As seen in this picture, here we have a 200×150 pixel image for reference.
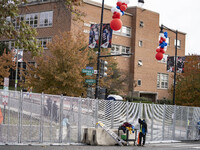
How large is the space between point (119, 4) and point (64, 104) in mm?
5307

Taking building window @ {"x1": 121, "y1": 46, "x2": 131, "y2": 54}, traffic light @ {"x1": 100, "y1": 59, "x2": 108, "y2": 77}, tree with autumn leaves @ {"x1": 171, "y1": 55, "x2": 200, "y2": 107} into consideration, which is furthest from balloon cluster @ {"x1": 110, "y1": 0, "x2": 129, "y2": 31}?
building window @ {"x1": 121, "y1": 46, "x2": 131, "y2": 54}

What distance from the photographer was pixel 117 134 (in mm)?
18453

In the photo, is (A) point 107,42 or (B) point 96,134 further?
(A) point 107,42

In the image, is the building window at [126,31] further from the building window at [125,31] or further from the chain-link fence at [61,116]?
the chain-link fence at [61,116]

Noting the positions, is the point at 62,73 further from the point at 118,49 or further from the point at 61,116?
the point at 118,49

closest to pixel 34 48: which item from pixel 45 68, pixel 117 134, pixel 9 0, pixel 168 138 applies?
pixel 9 0

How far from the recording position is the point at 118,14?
1702cm

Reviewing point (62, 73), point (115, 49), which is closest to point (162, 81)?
point (115, 49)

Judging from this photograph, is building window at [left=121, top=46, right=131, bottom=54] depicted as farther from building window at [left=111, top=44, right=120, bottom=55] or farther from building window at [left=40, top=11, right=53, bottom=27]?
building window at [left=40, top=11, right=53, bottom=27]

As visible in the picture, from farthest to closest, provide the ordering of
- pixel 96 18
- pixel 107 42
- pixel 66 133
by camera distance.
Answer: pixel 96 18 < pixel 107 42 < pixel 66 133

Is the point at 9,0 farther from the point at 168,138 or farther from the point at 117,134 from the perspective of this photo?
the point at 168,138

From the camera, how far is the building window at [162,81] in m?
58.7

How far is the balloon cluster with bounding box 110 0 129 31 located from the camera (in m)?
16.6

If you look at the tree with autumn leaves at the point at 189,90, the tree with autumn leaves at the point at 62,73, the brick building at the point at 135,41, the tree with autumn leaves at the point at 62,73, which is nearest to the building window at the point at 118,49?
the brick building at the point at 135,41
